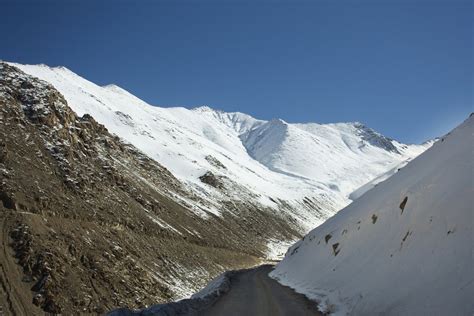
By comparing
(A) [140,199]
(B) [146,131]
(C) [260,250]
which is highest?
(B) [146,131]

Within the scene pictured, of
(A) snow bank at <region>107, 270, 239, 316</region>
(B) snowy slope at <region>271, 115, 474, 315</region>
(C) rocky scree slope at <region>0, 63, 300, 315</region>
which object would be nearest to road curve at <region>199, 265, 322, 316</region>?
(A) snow bank at <region>107, 270, 239, 316</region>

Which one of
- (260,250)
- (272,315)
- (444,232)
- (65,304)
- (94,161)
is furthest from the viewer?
(260,250)

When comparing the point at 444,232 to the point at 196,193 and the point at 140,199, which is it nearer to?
the point at 140,199

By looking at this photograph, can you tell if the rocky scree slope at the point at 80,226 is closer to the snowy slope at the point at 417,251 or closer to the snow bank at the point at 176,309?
the snow bank at the point at 176,309

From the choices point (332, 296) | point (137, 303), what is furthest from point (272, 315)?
point (137, 303)

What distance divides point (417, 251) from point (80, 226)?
106 feet

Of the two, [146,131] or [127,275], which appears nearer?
[127,275]

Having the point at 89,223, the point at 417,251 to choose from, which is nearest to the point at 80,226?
the point at 89,223

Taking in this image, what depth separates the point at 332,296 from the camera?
1933 cm

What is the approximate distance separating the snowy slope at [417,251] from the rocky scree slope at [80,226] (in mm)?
17316

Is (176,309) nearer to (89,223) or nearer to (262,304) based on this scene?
(262,304)

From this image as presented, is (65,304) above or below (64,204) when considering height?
below

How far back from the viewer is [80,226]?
124 feet

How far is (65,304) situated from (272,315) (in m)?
16.6
